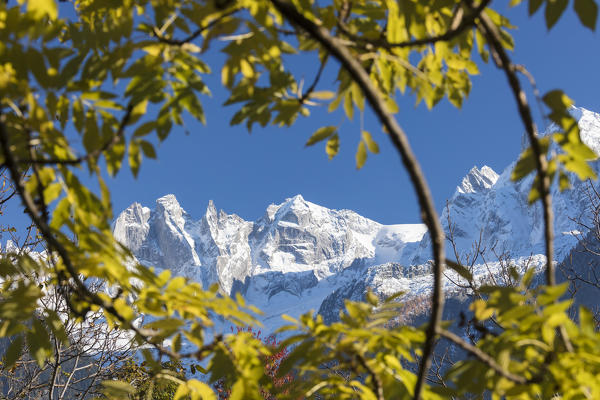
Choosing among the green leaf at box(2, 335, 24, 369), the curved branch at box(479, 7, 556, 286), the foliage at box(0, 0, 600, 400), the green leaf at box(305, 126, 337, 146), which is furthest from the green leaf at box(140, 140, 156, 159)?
the curved branch at box(479, 7, 556, 286)

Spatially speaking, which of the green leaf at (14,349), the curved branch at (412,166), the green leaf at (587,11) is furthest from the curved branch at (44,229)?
the green leaf at (587,11)

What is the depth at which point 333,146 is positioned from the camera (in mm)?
1683

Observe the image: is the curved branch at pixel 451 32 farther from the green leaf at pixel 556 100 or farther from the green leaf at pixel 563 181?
the green leaf at pixel 563 181

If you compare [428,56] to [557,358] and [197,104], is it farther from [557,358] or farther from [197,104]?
[557,358]

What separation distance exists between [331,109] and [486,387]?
1.01 metres

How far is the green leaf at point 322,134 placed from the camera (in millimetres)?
1437

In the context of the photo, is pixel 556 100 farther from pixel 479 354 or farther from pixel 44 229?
pixel 44 229

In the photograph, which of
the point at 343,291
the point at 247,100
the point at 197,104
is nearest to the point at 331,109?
the point at 247,100

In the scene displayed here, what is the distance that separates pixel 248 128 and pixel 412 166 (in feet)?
2.78

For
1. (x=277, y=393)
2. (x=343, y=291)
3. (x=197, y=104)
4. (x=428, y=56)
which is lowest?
(x=277, y=393)

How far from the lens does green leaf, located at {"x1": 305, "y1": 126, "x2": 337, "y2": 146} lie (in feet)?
4.71

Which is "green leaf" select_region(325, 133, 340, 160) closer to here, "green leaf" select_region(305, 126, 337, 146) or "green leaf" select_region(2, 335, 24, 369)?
"green leaf" select_region(305, 126, 337, 146)

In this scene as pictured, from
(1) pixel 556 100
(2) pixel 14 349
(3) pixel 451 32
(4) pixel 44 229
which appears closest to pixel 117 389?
(2) pixel 14 349

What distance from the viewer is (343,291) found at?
602 ft
